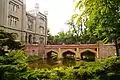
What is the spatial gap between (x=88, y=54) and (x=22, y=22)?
1326 cm

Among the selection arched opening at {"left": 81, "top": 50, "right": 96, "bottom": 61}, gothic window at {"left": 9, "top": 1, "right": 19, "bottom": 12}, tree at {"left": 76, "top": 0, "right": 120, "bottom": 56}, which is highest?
gothic window at {"left": 9, "top": 1, "right": 19, "bottom": 12}

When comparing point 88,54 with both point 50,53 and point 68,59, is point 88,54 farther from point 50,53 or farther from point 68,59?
point 50,53

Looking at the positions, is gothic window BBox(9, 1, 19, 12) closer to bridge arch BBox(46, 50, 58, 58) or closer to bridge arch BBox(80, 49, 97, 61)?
bridge arch BBox(46, 50, 58, 58)

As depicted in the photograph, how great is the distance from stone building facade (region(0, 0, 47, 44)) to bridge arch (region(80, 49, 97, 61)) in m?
10.4

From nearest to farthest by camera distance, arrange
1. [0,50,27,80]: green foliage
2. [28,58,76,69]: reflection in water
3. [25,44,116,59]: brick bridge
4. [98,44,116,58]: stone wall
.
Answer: [0,50,27,80]: green foliage
[28,58,76,69]: reflection in water
[98,44,116,58]: stone wall
[25,44,116,59]: brick bridge

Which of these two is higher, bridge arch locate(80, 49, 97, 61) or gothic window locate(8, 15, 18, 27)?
gothic window locate(8, 15, 18, 27)

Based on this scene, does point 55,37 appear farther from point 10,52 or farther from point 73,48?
point 10,52

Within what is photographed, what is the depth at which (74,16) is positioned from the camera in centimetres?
1055

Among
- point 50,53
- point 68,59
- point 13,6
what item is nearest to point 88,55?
point 68,59

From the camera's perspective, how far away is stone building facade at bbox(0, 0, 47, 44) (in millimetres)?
34569

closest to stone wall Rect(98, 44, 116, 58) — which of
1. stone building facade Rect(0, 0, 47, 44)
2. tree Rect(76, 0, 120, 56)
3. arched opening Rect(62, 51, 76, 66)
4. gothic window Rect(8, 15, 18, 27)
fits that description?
arched opening Rect(62, 51, 76, 66)

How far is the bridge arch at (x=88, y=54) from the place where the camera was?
135 ft

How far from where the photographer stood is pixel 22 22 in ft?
139

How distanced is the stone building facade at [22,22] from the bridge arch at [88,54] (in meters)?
10.4
